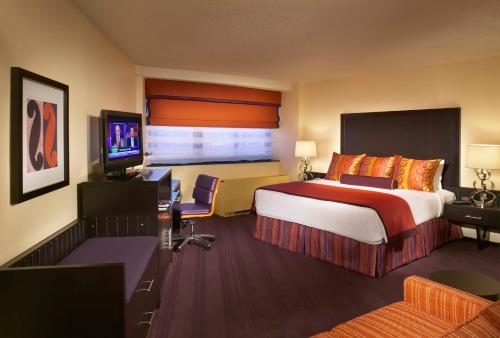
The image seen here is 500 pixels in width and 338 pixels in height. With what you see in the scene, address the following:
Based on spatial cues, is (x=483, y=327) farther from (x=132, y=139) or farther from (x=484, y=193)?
(x=484, y=193)

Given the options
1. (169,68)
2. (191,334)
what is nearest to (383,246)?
(191,334)

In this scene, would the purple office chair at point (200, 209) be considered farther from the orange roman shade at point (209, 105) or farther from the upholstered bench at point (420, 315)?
the upholstered bench at point (420, 315)

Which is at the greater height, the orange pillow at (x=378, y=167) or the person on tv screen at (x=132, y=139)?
the person on tv screen at (x=132, y=139)

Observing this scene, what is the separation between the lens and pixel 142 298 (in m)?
2.11

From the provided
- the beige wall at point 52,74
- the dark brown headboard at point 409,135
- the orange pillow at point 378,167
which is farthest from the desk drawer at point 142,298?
the dark brown headboard at point 409,135

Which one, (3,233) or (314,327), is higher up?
(3,233)

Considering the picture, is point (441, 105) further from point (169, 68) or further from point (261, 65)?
point (169, 68)

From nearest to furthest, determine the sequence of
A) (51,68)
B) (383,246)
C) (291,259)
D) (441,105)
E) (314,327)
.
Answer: (51,68) → (314,327) → (383,246) → (291,259) → (441,105)

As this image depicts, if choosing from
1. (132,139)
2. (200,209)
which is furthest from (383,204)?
(132,139)

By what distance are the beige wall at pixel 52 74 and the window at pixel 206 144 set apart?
215 cm

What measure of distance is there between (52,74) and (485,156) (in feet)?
14.2

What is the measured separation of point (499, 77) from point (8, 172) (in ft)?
16.7

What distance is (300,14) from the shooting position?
118 inches

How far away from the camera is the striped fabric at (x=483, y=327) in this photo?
1.11 meters
